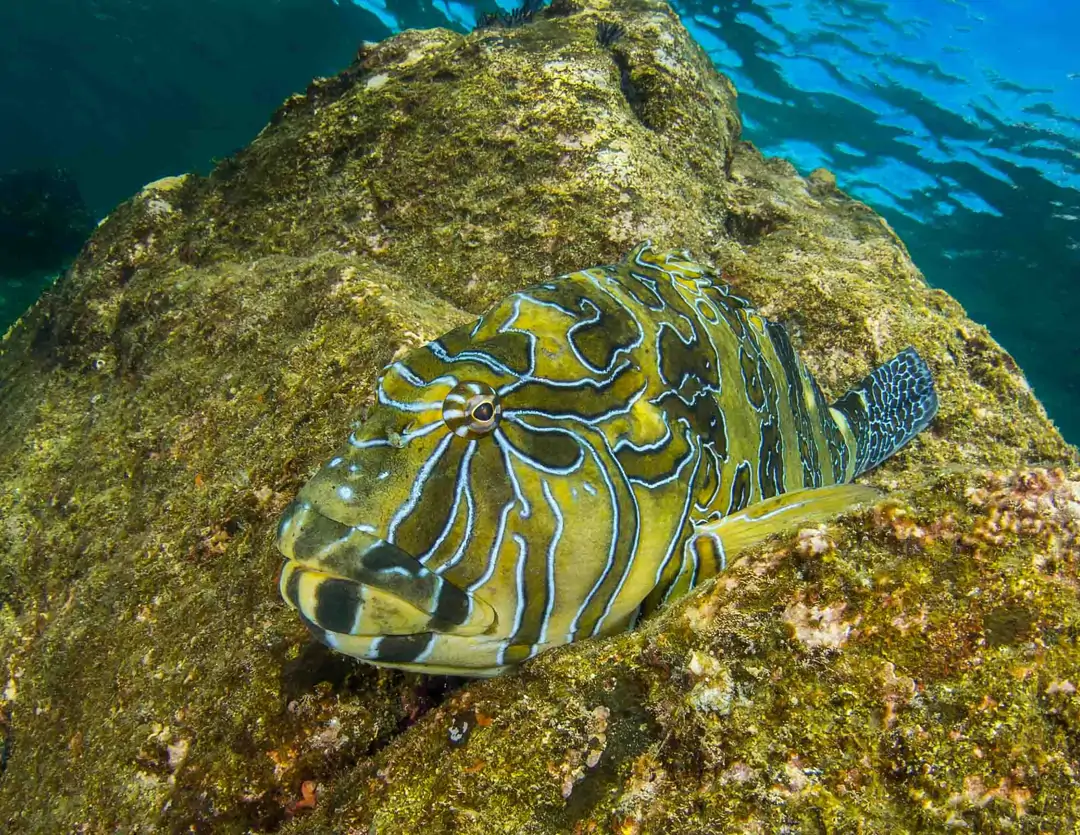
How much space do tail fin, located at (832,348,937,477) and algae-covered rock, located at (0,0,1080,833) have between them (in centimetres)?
36

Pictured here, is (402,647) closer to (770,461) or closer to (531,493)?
(531,493)

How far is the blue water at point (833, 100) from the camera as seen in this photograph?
56.8ft

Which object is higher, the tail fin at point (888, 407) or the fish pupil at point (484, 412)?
the fish pupil at point (484, 412)

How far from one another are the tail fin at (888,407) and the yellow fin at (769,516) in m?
2.23

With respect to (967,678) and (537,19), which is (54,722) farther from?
(537,19)

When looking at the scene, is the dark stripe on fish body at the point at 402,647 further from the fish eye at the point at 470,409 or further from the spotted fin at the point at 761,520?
the spotted fin at the point at 761,520

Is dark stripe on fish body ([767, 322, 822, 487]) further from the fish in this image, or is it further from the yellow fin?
the yellow fin

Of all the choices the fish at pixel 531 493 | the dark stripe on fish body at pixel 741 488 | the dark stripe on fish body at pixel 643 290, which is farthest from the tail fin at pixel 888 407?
the dark stripe on fish body at pixel 643 290

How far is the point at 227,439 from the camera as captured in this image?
3463 mm

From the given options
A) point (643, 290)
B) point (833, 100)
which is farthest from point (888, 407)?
point (833, 100)

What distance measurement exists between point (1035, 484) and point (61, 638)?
461 centimetres

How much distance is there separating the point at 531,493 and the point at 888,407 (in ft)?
11.1

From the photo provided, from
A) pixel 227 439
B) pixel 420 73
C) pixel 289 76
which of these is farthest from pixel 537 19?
pixel 289 76

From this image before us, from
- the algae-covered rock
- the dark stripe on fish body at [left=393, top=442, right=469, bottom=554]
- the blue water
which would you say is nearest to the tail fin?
the algae-covered rock
